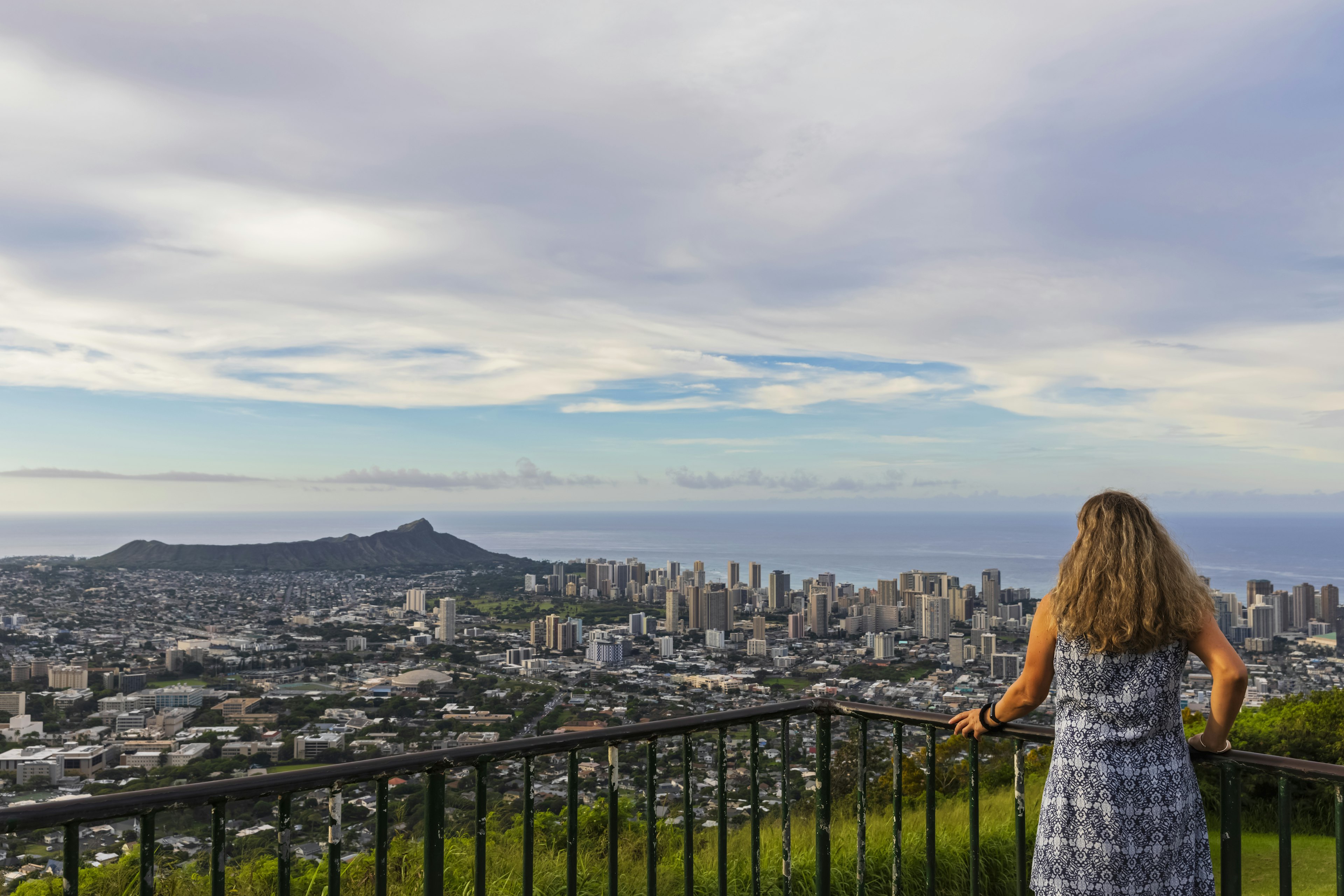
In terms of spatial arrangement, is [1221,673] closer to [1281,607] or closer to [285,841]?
[285,841]

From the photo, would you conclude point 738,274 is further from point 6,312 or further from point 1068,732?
point 6,312

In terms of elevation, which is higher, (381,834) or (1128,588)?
(1128,588)

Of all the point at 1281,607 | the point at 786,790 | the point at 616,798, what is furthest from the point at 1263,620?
the point at 616,798

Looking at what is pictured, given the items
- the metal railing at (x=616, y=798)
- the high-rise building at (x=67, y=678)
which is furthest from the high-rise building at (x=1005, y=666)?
the high-rise building at (x=67, y=678)

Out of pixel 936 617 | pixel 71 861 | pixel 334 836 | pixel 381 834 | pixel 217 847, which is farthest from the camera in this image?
pixel 936 617

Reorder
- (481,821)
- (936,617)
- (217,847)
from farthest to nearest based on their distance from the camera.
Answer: (936,617) → (481,821) → (217,847)

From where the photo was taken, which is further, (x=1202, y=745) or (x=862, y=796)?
(x=862, y=796)
